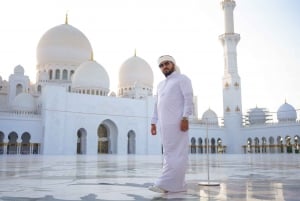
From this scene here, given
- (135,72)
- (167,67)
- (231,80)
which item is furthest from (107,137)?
(167,67)

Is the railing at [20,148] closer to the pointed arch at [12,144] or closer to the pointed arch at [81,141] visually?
the pointed arch at [12,144]

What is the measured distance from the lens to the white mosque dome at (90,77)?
2831 cm

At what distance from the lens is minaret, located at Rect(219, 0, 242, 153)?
33156 millimetres

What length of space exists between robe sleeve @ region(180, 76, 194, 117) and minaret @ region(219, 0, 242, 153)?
31.5 metres

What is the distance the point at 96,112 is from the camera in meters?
26.5

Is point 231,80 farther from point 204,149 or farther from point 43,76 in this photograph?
point 43,76

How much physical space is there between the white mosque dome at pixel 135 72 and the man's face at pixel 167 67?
102 feet

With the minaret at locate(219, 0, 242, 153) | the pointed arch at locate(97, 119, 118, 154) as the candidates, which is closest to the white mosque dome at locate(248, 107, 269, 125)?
the minaret at locate(219, 0, 242, 153)

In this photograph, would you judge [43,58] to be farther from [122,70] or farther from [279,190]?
[279,190]

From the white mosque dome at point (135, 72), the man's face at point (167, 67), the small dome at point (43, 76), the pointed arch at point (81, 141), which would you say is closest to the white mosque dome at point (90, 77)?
the small dome at point (43, 76)

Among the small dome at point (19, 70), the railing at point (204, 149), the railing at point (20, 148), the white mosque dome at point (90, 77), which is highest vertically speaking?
the small dome at point (19, 70)

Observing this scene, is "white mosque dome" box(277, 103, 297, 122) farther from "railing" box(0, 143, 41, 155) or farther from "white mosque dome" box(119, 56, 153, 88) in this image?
"railing" box(0, 143, 41, 155)

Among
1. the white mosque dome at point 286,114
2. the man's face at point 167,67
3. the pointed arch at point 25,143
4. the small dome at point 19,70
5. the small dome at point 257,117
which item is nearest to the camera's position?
the man's face at point 167,67

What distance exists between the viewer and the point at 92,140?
86.5ft
